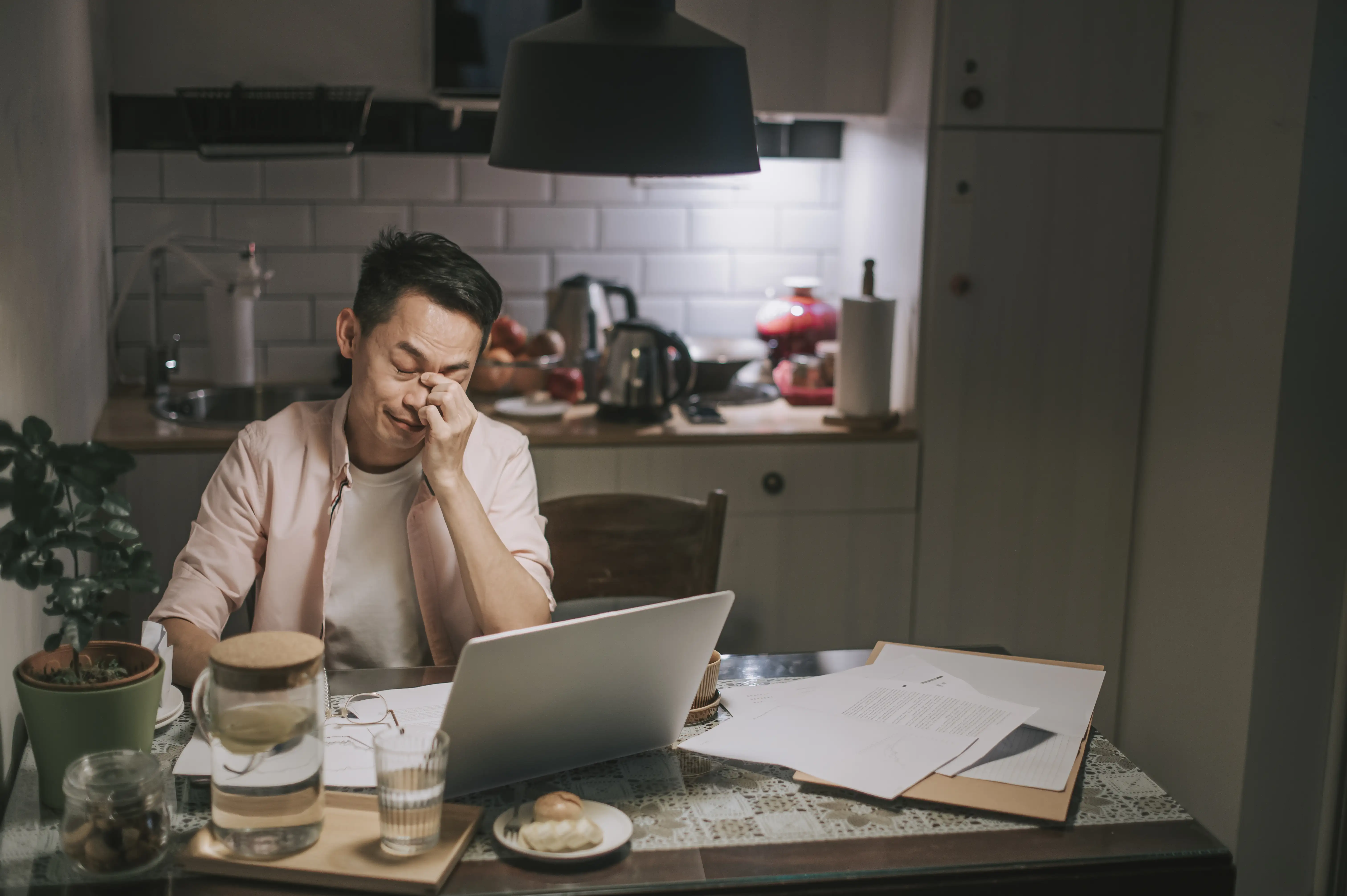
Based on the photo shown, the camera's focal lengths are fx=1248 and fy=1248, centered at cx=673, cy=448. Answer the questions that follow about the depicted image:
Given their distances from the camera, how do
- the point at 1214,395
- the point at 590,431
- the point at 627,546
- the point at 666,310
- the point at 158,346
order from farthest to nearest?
the point at 666,310 → the point at 158,346 → the point at 590,431 → the point at 1214,395 → the point at 627,546

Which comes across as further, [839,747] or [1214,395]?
[1214,395]

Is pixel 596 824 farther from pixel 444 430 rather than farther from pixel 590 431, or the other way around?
pixel 590 431

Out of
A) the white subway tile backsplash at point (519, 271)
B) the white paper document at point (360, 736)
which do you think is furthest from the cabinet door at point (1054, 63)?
the white paper document at point (360, 736)

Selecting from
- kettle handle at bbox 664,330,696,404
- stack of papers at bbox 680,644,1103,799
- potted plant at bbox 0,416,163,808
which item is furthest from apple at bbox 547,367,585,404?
potted plant at bbox 0,416,163,808

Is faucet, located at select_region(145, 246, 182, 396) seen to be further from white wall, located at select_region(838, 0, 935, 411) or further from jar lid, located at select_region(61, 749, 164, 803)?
jar lid, located at select_region(61, 749, 164, 803)

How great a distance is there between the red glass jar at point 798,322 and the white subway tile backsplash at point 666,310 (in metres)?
0.21

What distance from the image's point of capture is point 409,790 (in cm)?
111

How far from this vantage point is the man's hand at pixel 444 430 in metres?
1.72

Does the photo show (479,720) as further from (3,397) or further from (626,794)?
(3,397)

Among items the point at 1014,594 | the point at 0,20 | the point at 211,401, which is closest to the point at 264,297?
the point at 211,401

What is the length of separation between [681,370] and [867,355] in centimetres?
41

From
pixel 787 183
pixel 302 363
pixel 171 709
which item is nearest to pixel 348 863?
pixel 171 709

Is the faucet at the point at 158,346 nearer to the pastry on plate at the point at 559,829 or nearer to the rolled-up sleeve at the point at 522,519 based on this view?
the rolled-up sleeve at the point at 522,519

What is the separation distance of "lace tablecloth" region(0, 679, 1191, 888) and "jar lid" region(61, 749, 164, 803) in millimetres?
73
